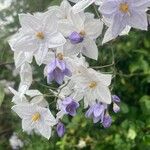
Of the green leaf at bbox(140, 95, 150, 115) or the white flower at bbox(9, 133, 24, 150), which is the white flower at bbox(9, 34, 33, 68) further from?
the white flower at bbox(9, 133, 24, 150)

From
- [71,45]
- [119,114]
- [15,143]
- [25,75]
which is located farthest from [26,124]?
[15,143]

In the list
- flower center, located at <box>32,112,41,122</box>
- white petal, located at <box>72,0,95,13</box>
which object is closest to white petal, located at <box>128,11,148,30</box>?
white petal, located at <box>72,0,95,13</box>

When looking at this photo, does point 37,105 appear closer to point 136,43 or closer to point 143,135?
point 143,135

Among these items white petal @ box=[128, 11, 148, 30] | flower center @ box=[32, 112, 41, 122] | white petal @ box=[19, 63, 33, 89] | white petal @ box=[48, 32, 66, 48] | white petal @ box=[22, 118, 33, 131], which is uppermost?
white petal @ box=[128, 11, 148, 30]

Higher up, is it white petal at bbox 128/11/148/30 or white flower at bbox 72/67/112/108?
white petal at bbox 128/11/148/30

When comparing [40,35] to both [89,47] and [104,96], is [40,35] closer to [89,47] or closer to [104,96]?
[89,47]

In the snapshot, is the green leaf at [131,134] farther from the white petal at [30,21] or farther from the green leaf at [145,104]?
the white petal at [30,21]
